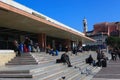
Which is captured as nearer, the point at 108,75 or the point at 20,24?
the point at 108,75

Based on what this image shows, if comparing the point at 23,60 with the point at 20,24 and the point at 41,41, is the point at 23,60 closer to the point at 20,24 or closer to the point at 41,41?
the point at 20,24

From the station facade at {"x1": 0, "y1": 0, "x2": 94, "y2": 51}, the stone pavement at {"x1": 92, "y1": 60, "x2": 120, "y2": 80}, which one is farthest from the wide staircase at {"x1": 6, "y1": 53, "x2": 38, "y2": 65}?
the stone pavement at {"x1": 92, "y1": 60, "x2": 120, "y2": 80}

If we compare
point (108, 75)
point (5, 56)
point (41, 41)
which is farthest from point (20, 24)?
point (108, 75)

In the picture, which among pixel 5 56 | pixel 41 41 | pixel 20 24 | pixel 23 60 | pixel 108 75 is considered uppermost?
pixel 20 24

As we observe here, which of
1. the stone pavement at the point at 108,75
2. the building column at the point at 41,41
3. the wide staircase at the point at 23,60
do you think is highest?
the building column at the point at 41,41

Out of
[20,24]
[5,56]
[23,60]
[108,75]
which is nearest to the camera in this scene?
[5,56]

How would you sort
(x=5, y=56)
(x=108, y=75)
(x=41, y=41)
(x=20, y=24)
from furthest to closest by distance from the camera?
(x=41, y=41) < (x=20, y=24) < (x=108, y=75) < (x=5, y=56)

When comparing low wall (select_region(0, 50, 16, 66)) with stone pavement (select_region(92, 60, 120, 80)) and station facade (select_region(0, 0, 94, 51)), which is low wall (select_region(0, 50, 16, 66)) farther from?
stone pavement (select_region(92, 60, 120, 80))

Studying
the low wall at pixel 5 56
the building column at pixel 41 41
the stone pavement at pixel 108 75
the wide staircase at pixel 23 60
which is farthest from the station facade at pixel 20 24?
the stone pavement at pixel 108 75

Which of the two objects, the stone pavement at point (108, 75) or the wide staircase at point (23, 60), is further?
the wide staircase at point (23, 60)

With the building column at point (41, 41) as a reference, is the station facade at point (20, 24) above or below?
above

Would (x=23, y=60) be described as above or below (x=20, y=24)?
below

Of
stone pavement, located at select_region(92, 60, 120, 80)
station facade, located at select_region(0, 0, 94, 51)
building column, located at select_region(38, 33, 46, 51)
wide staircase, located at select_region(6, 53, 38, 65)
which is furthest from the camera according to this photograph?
building column, located at select_region(38, 33, 46, 51)

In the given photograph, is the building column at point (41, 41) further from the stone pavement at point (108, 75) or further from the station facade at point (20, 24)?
the stone pavement at point (108, 75)
